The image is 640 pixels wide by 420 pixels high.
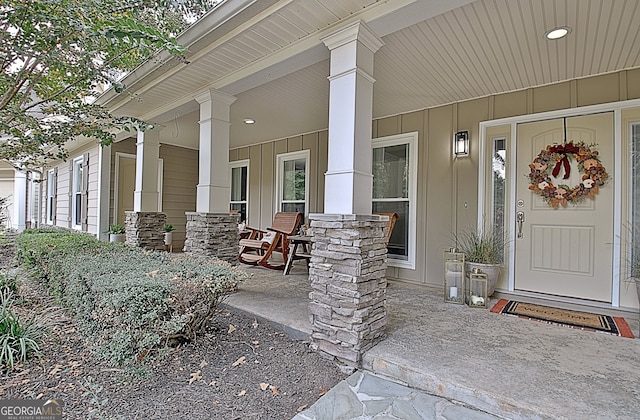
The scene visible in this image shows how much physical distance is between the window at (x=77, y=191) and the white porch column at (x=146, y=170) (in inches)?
130

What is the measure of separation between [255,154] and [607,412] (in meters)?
6.57

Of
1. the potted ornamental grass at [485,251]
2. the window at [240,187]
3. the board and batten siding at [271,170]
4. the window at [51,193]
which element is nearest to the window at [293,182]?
the board and batten siding at [271,170]

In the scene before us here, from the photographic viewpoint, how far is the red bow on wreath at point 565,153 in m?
3.47

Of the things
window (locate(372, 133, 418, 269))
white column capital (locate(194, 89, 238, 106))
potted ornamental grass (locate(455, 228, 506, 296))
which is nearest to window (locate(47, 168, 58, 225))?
white column capital (locate(194, 89, 238, 106))

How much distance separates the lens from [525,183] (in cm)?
375

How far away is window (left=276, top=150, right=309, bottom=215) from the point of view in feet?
20.4

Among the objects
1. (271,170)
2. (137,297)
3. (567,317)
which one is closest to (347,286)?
(137,297)

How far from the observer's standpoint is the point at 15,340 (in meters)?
2.35

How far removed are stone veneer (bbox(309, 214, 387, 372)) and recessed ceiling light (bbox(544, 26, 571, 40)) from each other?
1985mm

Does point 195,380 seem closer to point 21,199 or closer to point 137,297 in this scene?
point 137,297

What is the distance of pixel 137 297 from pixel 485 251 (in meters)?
3.41

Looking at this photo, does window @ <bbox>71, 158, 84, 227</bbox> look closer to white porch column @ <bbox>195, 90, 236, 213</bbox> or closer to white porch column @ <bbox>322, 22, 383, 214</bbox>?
white porch column @ <bbox>195, 90, 236, 213</bbox>

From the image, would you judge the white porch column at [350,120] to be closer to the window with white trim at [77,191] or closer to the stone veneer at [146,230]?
the stone veneer at [146,230]

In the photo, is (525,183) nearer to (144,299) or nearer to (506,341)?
(506,341)
